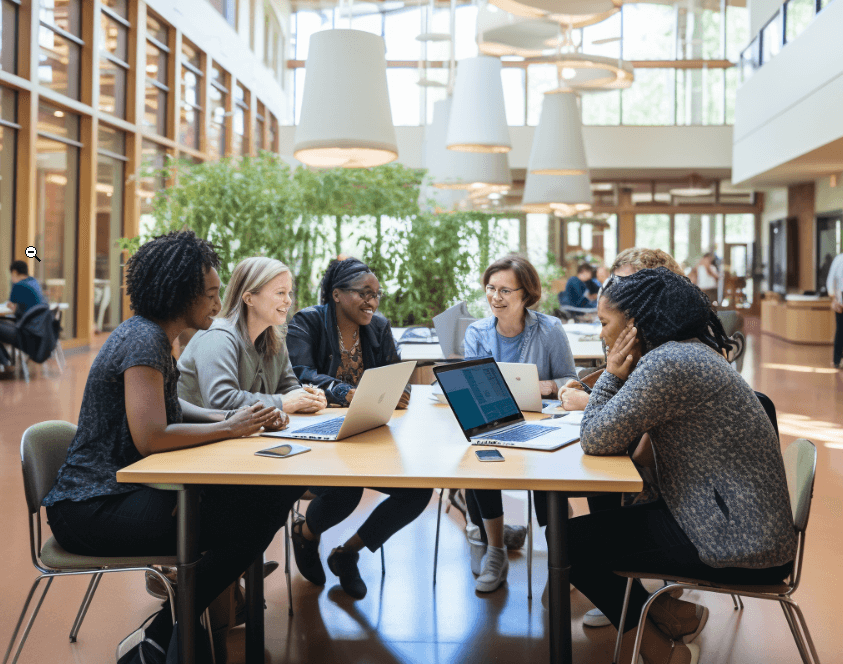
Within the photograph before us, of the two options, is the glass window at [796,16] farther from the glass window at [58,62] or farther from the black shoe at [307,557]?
the black shoe at [307,557]

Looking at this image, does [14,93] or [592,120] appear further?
[592,120]

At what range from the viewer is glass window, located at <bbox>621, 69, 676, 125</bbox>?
62.9 ft

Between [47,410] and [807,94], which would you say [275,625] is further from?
[807,94]

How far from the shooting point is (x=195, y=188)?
20.0ft

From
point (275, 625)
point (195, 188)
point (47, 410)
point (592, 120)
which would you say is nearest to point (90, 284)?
point (47, 410)

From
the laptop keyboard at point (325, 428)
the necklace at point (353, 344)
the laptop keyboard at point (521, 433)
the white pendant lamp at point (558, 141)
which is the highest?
the white pendant lamp at point (558, 141)

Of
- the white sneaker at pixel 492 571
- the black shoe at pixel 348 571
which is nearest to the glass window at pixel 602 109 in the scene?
the white sneaker at pixel 492 571

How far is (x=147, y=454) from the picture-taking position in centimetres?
223

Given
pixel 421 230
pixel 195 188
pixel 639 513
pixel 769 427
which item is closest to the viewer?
pixel 769 427

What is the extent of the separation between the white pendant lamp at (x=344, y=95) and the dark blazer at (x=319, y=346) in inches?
39.2

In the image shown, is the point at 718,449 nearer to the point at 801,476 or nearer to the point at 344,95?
the point at 801,476

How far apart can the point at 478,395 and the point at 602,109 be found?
18046 millimetres

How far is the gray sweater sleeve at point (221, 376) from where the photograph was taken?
9.21 ft

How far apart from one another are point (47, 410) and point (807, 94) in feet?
37.0
